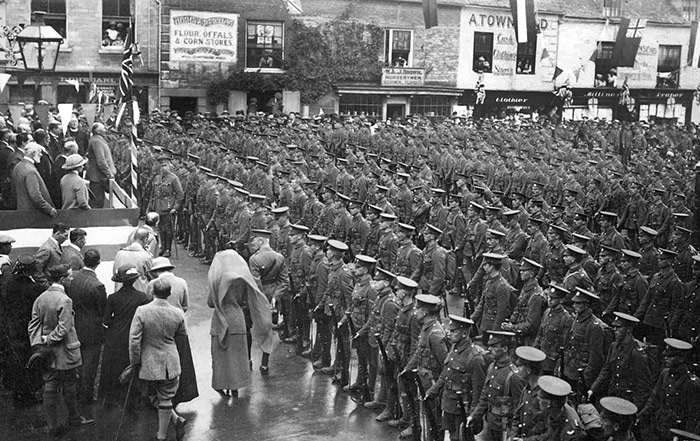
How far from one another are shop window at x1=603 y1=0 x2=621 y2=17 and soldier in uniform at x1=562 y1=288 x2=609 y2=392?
34634 mm

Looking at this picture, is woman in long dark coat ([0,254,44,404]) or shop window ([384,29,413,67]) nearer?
woman in long dark coat ([0,254,44,404])

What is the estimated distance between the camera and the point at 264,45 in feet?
105

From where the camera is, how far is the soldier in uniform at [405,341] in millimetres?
8773

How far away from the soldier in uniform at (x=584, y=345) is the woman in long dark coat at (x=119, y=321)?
188 inches

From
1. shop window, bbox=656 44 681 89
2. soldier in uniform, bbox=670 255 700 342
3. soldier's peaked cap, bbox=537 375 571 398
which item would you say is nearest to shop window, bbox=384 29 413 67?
shop window, bbox=656 44 681 89

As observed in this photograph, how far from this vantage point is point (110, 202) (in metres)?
14.6

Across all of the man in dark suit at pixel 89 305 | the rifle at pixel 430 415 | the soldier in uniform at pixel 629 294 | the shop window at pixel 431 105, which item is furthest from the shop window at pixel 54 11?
the rifle at pixel 430 415

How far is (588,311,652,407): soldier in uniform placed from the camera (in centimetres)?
811

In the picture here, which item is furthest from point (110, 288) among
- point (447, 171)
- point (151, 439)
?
point (447, 171)

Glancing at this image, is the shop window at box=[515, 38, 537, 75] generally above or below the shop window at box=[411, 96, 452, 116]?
above

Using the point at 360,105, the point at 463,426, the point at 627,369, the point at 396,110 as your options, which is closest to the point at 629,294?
the point at 627,369

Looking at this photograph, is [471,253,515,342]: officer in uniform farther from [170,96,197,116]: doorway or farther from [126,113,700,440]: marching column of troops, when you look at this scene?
[170,96,197,116]: doorway

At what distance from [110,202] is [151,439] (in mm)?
7191

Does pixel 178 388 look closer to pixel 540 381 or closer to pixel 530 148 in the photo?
pixel 540 381
